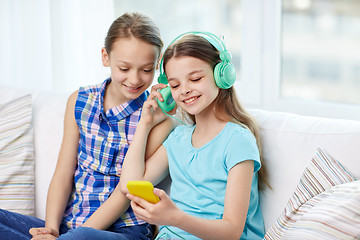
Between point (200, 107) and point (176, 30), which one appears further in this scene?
point (176, 30)

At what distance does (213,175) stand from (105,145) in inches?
18.3

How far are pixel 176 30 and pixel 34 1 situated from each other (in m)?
0.84

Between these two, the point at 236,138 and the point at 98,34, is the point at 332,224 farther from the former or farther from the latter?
the point at 98,34

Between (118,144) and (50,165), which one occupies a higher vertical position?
(118,144)

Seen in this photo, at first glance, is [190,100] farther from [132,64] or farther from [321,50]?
[321,50]

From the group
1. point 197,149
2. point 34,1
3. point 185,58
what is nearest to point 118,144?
point 197,149

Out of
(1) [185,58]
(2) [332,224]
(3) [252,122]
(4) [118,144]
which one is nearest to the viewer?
(2) [332,224]

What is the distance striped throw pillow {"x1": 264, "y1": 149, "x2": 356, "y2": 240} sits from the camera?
1387mm

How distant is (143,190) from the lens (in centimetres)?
132

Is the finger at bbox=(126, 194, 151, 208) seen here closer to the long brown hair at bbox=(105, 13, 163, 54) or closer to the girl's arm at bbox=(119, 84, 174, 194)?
the girl's arm at bbox=(119, 84, 174, 194)

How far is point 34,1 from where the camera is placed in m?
2.82

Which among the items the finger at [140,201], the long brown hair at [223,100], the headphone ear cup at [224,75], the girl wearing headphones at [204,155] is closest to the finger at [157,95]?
the girl wearing headphones at [204,155]

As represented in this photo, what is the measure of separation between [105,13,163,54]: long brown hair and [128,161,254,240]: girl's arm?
21.6 inches

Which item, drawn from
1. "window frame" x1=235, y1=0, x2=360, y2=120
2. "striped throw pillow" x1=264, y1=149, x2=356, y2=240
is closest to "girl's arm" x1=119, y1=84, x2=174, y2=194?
"striped throw pillow" x1=264, y1=149, x2=356, y2=240
